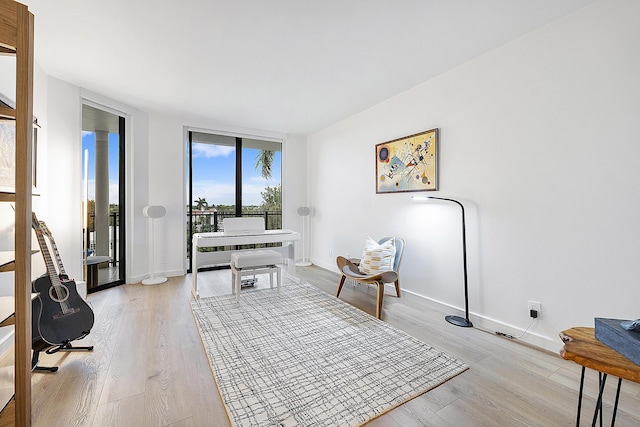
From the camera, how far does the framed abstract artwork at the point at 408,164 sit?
309 centimetres

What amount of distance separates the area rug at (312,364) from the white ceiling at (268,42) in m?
2.57

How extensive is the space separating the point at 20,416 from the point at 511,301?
3315 mm

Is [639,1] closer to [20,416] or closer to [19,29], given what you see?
[19,29]

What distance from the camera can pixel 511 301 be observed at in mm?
2441

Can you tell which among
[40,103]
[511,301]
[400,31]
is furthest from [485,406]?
[40,103]

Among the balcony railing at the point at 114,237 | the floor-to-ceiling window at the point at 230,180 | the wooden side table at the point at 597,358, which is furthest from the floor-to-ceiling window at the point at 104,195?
the wooden side table at the point at 597,358

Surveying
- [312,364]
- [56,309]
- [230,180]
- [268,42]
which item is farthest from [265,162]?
[312,364]

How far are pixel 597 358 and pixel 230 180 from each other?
4.94 metres

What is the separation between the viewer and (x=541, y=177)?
7.33ft

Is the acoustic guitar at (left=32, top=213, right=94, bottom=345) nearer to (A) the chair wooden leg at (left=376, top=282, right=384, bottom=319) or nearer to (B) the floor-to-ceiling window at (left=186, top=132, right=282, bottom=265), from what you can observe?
(A) the chair wooden leg at (left=376, top=282, right=384, bottom=319)

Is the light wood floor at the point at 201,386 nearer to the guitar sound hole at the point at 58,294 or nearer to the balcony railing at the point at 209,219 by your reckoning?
the guitar sound hole at the point at 58,294

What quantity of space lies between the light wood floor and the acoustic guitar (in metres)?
0.23

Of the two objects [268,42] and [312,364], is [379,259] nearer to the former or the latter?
[312,364]

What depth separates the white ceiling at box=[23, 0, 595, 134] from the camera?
1972 mm
